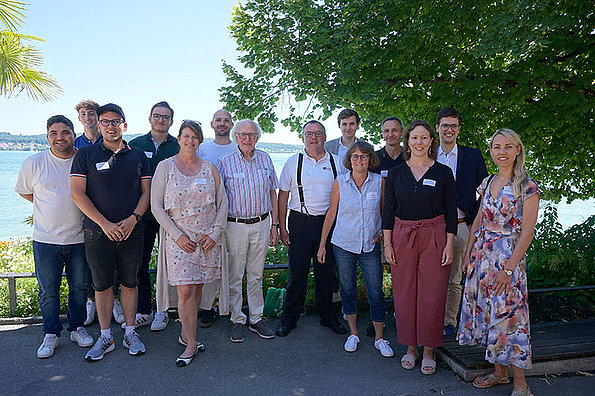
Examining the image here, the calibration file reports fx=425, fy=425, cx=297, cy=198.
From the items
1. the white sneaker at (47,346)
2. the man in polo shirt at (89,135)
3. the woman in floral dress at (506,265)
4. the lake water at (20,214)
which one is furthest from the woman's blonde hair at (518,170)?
the lake water at (20,214)

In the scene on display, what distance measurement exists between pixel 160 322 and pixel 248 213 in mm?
1640

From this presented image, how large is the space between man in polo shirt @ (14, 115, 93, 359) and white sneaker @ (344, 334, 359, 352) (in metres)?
2.75

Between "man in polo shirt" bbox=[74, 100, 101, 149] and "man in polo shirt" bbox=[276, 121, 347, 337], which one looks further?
"man in polo shirt" bbox=[74, 100, 101, 149]

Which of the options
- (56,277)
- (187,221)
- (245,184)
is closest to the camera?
(187,221)

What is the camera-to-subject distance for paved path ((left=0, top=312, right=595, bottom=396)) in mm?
3537

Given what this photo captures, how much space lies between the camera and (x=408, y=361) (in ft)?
12.8

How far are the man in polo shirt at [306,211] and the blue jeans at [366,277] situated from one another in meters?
0.39

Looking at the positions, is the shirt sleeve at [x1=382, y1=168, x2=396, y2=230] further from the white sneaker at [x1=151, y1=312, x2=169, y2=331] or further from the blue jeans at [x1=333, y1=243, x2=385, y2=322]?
the white sneaker at [x1=151, y1=312, x2=169, y2=331]

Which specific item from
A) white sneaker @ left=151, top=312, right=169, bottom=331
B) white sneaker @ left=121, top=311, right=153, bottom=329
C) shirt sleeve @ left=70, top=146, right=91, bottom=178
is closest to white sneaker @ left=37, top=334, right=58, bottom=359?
white sneaker @ left=121, top=311, right=153, bottom=329

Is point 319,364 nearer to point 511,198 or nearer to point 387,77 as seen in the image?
point 511,198

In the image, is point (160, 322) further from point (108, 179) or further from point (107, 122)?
point (107, 122)

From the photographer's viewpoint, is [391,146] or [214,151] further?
[214,151]

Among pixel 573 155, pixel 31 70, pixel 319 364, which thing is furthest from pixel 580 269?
pixel 31 70

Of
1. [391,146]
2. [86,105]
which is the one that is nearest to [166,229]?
[86,105]
